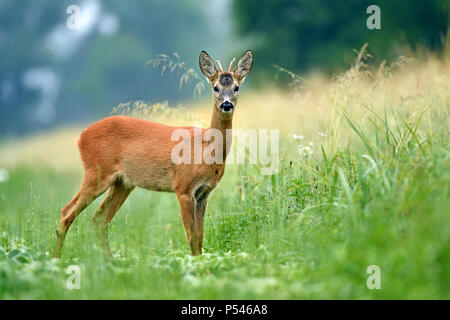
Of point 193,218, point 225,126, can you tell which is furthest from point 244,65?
point 193,218

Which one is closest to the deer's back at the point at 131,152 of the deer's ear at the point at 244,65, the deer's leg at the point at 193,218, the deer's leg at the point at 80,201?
the deer's leg at the point at 80,201

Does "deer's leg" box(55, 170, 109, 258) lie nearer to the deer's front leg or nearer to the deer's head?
the deer's front leg

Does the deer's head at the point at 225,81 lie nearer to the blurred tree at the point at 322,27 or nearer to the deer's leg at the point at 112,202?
the deer's leg at the point at 112,202

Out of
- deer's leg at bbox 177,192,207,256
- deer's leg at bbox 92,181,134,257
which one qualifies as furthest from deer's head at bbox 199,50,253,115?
deer's leg at bbox 92,181,134,257

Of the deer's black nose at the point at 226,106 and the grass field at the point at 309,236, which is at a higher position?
the deer's black nose at the point at 226,106

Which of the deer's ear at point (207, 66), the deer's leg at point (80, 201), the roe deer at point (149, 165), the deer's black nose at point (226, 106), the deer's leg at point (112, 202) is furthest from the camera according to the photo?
the deer's leg at point (112, 202)

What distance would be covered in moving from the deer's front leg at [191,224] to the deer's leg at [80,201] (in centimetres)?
85

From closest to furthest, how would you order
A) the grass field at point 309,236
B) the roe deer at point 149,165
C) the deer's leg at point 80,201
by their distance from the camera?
the grass field at point 309,236, the roe deer at point 149,165, the deer's leg at point 80,201

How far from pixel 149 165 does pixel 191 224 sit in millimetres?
802

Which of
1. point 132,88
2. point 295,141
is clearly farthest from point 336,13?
point 295,141

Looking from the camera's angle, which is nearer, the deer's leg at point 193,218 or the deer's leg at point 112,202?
the deer's leg at point 193,218

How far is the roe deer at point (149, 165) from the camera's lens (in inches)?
227

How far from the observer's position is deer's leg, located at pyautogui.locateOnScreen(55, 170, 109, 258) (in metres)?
5.87

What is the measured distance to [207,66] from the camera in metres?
6.02
